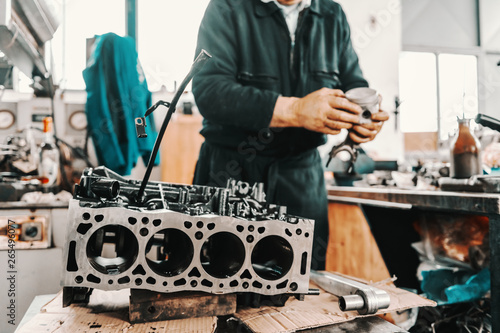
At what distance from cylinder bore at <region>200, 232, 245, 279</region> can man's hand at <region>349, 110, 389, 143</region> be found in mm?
552

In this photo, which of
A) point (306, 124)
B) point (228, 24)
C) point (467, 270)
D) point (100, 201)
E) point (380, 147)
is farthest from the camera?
point (380, 147)

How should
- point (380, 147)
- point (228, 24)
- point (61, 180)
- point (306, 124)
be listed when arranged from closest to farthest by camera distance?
point (306, 124) < point (228, 24) < point (61, 180) < point (380, 147)

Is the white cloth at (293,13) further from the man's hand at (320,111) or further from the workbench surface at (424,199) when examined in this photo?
the workbench surface at (424,199)

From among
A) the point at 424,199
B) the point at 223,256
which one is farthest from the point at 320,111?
the point at 424,199

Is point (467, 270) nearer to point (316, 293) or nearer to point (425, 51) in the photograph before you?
point (316, 293)

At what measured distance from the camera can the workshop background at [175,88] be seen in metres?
1.70

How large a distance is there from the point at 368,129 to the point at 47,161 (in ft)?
6.21

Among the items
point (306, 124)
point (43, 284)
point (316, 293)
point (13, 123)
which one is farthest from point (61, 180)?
point (316, 293)

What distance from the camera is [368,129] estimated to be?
3.53 ft

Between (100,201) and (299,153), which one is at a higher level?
(299,153)

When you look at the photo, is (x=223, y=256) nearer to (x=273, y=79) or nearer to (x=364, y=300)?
(x=364, y=300)

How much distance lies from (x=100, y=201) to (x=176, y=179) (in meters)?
2.62

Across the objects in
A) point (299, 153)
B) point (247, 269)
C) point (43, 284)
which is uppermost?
point (299, 153)

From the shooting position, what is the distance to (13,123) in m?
2.73
